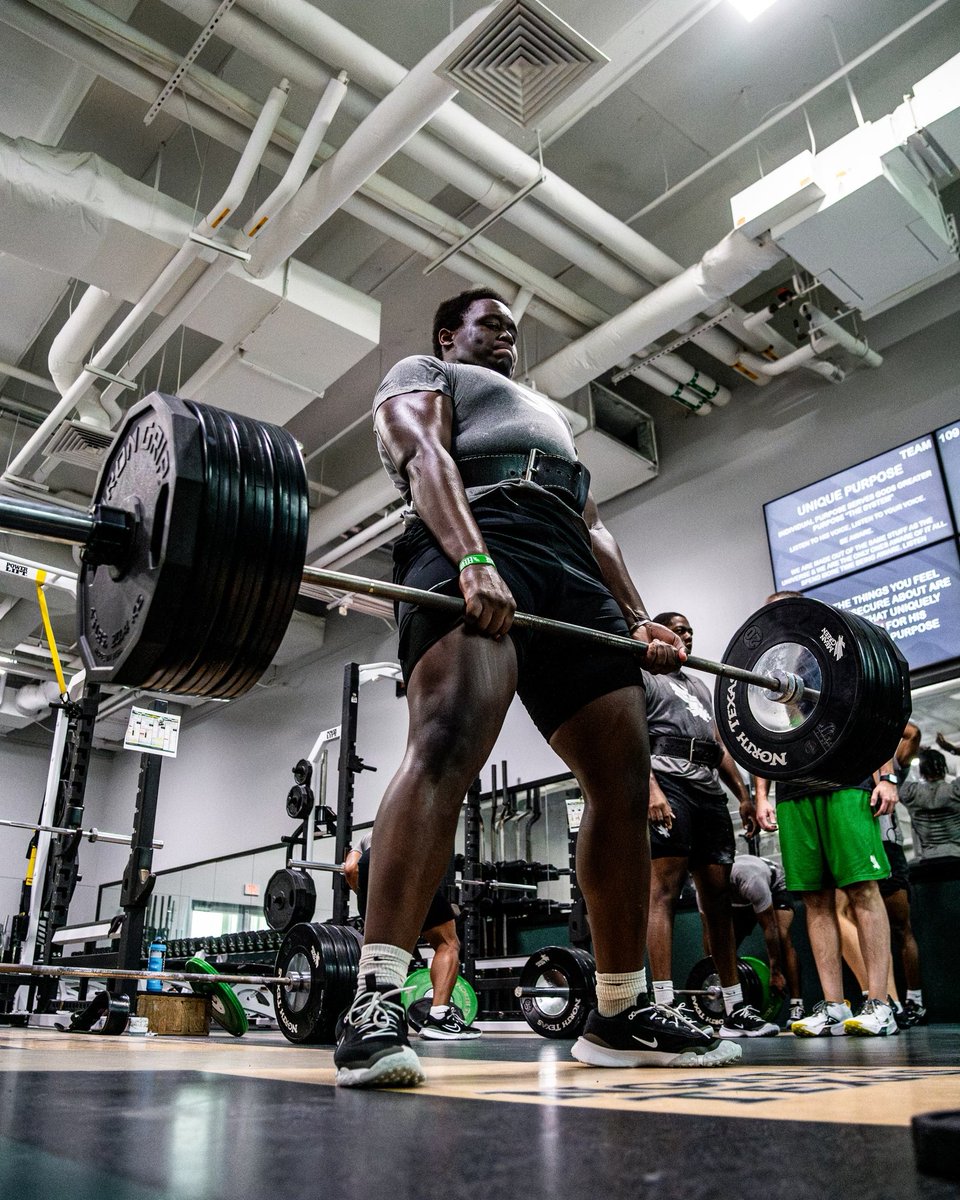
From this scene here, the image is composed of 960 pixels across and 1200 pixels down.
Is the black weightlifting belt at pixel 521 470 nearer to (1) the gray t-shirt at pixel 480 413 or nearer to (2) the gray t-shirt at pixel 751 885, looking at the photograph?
(1) the gray t-shirt at pixel 480 413

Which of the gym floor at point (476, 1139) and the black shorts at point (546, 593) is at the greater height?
the black shorts at point (546, 593)

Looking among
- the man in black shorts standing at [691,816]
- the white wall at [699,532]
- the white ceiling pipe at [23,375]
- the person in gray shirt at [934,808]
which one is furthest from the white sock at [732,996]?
the white ceiling pipe at [23,375]

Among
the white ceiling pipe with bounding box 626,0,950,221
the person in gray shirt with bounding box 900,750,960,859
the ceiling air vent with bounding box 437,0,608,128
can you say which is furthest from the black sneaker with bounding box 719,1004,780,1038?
the white ceiling pipe with bounding box 626,0,950,221

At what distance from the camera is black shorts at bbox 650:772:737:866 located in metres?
2.86

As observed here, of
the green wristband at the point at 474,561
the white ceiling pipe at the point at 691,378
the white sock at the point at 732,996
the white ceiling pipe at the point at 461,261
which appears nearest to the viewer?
the green wristband at the point at 474,561

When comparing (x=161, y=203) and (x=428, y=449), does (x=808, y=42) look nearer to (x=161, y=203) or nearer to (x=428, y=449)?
(x=161, y=203)

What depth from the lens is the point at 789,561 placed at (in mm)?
5492

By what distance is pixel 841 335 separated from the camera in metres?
5.21

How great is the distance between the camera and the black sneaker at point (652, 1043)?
134 cm

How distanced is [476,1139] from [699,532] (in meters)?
5.84

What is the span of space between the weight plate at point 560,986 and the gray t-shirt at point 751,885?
89cm

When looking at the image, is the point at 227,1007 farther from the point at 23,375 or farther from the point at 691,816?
the point at 23,375

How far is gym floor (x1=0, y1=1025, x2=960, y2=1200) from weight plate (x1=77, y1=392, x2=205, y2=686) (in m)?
0.44

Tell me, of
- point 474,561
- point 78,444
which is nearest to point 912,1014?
point 474,561
